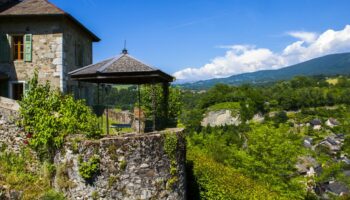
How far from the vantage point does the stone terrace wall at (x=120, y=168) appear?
8891mm

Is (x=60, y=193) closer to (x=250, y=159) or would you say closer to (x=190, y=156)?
(x=190, y=156)

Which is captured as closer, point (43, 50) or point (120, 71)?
point (120, 71)

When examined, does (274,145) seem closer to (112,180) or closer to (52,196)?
(112,180)

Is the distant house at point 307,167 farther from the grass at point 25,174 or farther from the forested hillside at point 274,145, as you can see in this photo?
the grass at point 25,174

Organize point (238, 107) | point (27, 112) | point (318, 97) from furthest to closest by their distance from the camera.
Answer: point (318, 97)
point (238, 107)
point (27, 112)

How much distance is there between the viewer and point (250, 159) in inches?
869

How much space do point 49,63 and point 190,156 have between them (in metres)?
7.24

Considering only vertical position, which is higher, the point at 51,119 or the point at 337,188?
the point at 51,119

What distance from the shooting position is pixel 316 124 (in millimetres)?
96750

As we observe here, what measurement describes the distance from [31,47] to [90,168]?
9097 mm

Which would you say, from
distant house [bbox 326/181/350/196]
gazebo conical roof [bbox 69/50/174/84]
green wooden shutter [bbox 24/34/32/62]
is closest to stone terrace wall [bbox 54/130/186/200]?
gazebo conical roof [bbox 69/50/174/84]

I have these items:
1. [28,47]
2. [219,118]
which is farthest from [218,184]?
[219,118]

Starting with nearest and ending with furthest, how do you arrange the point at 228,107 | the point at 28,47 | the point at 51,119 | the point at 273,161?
the point at 51,119 → the point at 28,47 → the point at 273,161 → the point at 228,107

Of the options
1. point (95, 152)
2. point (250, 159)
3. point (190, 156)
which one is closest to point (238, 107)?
point (250, 159)
